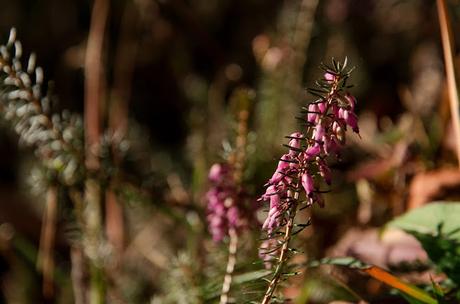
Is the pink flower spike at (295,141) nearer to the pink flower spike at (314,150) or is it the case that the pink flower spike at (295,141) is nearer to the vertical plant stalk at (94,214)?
the pink flower spike at (314,150)

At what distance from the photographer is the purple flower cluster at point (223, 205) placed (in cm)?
121

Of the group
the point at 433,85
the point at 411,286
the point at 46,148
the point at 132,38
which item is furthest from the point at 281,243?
the point at 132,38

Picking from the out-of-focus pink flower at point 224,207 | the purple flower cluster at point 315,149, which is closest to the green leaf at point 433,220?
the out-of-focus pink flower at point 224,207

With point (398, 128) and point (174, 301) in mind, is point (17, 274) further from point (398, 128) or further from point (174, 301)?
point (398, 128)

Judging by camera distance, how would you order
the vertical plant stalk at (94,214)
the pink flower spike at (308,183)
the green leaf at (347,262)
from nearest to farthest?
the pink flower spike at (308,183)
the green leaf at (347,262)
the vertical plant stalk at (94,214)

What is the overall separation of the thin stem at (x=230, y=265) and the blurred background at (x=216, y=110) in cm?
13

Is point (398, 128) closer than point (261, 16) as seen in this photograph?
Yes

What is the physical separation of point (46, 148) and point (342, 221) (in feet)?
2.89

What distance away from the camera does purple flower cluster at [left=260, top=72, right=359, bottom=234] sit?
829 millimetres

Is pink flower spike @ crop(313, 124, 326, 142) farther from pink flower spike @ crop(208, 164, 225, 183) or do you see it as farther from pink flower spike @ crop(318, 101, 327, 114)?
pink flower spike @ crop(208, 164, 225, 183)

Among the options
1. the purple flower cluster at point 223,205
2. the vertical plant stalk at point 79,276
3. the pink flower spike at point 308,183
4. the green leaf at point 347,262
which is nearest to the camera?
the pink flower spike at point 308,183

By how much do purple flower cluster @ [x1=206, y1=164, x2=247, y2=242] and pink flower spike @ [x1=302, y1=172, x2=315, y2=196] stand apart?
0.39m

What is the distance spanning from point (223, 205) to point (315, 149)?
430 mm

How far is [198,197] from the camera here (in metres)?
1.73
